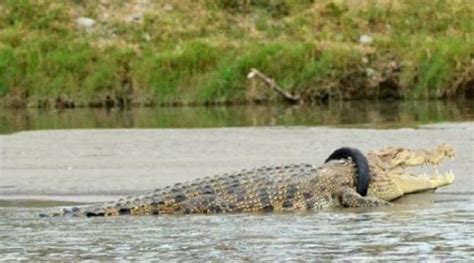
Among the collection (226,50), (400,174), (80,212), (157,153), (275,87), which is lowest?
(80,212)

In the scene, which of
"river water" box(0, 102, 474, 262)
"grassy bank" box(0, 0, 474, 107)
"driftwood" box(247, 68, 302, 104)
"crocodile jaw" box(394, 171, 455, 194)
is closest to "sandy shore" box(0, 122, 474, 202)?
"river water" box(0, 102, 474, 262)

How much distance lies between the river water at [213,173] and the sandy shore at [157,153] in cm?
1

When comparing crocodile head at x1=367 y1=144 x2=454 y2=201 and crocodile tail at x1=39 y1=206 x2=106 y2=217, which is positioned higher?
crocodile head at x1=367 y1=144 x2=454 y2=201

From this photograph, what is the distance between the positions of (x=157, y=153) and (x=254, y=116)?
5.06m

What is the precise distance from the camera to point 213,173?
13148mm

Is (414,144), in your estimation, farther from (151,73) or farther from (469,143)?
(151,73)

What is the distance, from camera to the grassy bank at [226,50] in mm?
22641

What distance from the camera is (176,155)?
577 inches

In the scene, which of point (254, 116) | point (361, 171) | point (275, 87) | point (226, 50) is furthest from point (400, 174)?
point (226, 50)

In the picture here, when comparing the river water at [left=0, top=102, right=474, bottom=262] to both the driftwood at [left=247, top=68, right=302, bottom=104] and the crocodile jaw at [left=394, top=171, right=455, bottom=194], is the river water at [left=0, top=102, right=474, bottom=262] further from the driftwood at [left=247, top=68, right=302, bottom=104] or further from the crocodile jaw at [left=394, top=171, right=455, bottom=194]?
the driftwood at [left=247, top=68, right=302, bottom=104]

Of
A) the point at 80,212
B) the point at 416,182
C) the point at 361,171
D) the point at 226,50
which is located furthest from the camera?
the point at 226,50

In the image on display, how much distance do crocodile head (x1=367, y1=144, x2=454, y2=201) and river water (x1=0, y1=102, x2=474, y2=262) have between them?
0.39 feet

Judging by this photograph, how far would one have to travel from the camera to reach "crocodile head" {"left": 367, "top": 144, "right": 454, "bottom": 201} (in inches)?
445

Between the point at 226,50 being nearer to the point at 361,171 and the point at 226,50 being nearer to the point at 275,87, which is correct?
the point at 275,87
